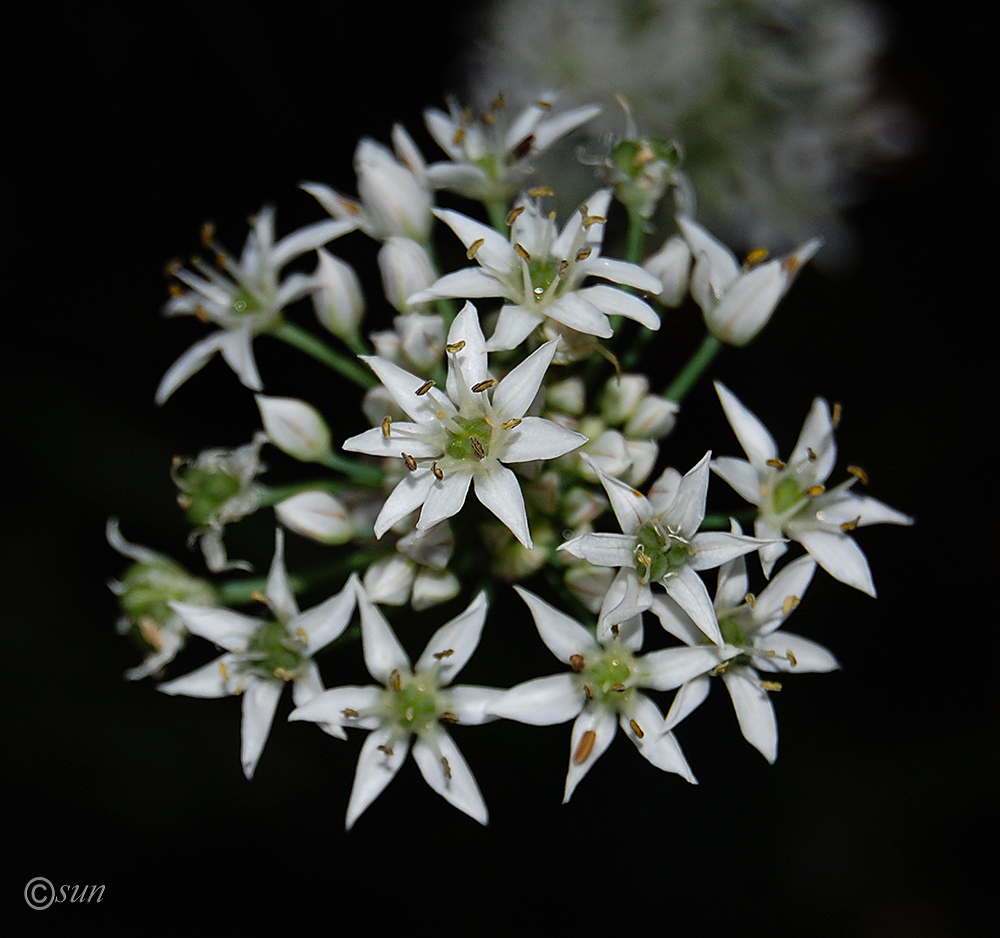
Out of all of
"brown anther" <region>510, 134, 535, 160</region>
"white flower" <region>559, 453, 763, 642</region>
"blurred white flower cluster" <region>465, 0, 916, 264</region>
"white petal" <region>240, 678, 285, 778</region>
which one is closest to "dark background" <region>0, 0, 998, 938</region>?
"blurred white flower cluster" <region>465, 0, 916, 264</region>

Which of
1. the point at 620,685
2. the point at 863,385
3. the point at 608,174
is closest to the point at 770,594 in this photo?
the point at 620,685

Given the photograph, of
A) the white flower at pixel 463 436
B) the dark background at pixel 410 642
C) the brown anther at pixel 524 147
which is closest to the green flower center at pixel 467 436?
the white flower at pixel 463 436

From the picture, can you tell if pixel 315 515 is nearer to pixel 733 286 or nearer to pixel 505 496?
pixel 505 496

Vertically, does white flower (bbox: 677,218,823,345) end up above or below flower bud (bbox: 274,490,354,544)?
above

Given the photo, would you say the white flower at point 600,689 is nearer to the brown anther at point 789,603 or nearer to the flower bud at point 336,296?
the brown anther at point 789,603

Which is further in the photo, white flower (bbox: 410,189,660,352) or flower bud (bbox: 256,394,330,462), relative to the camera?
flower bud (bbox: 256,394,330,462)

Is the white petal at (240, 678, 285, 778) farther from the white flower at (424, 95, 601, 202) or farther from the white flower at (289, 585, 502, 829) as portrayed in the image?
the white flower at (424, 95, 601, 202)
